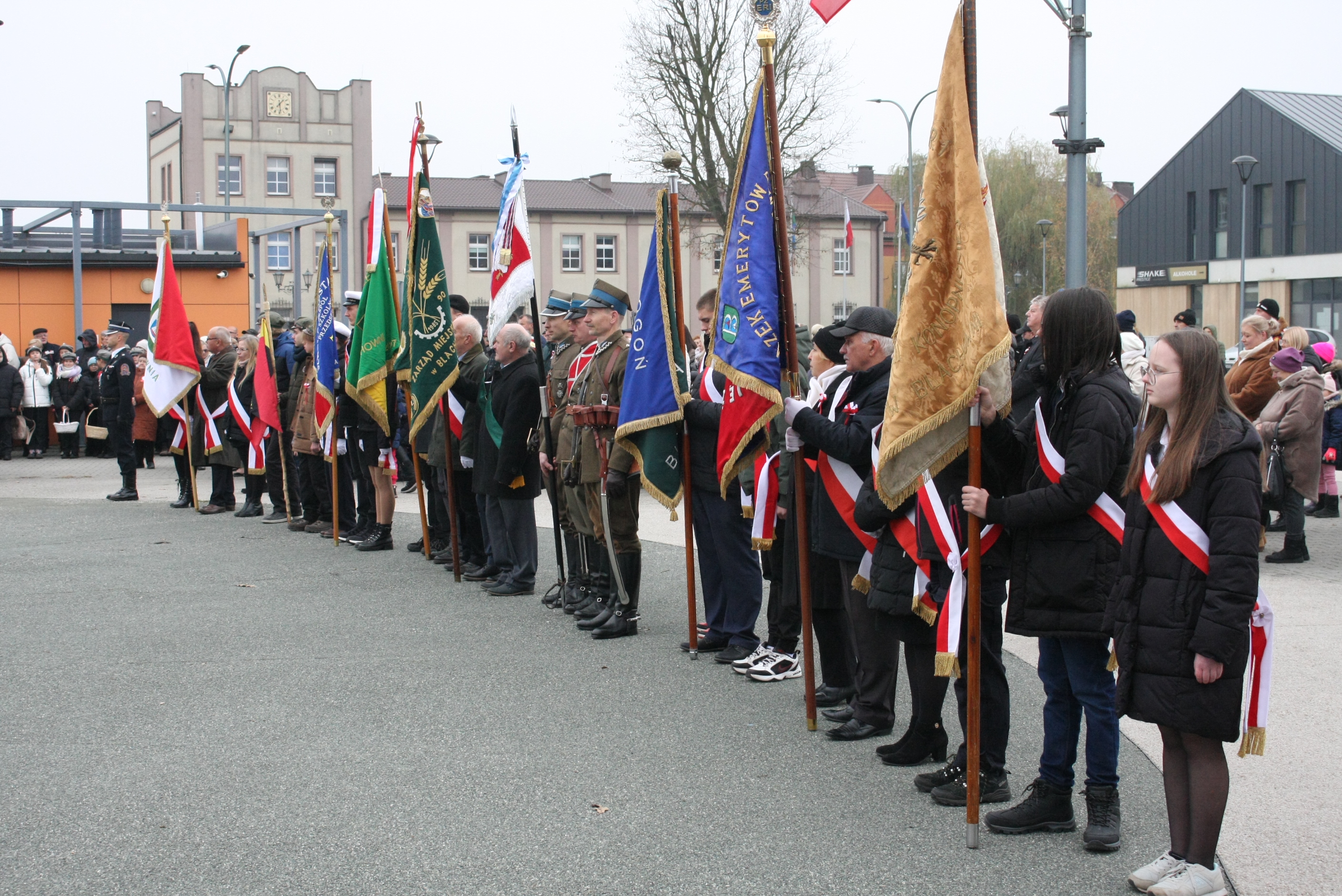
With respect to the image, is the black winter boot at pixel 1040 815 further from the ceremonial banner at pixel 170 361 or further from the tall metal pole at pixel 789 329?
the ceremonial banner at pixel 170 361

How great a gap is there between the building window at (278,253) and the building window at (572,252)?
12981mm

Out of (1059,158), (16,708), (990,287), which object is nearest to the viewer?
(990,287)

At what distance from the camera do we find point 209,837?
181 inches

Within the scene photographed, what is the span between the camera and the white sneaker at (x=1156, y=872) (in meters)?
4.01

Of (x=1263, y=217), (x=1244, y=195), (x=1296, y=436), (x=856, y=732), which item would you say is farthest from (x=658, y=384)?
(x=1263, y=217)

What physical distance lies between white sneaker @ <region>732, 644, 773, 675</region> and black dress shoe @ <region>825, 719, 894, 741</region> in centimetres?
115

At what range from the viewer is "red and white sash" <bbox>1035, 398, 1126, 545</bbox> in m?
4.35

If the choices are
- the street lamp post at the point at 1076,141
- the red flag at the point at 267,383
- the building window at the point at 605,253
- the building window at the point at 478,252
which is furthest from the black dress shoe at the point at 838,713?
the building window at the point at 605,253

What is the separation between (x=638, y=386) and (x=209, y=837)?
3654 millimetres

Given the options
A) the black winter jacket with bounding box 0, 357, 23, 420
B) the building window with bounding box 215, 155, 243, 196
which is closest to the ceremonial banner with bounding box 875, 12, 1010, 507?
the black winter jacket with bounding box 0, 357, 23, 420

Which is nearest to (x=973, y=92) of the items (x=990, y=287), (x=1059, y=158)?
(x=990, y=287)

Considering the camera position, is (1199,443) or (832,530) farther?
(832,530)

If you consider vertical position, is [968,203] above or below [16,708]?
above

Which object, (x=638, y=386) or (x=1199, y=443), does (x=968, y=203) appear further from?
(x=638, y=386)
